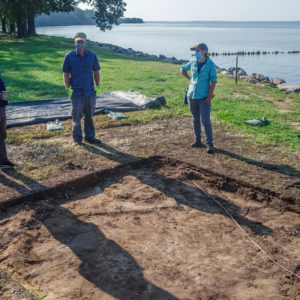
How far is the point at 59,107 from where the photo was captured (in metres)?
10.0

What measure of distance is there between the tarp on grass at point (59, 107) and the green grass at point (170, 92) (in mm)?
468

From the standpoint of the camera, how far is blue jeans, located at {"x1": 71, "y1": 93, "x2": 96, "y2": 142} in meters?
7.32

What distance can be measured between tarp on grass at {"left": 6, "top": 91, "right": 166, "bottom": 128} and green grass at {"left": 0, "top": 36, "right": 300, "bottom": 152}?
1.54 feet

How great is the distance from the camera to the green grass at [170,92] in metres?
9.08

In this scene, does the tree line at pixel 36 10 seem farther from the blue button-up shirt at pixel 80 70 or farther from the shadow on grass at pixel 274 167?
the shadow on grass at pixel 274 167

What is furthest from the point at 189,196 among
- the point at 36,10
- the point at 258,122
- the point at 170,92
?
the point at 36,10

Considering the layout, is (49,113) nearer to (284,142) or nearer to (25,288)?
(284,142)

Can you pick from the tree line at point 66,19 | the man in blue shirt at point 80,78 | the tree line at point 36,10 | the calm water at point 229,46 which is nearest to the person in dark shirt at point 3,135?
the man in blue shirt at point 80,78

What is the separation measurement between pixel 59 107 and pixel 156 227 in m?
6.04

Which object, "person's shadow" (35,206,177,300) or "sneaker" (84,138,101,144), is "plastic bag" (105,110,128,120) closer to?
"sneaker" (84,138,101,144)

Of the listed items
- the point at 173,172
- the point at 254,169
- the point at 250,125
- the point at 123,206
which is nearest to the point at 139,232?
the point at 123,206

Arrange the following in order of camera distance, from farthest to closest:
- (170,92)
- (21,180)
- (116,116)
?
1. (170,92)
2. (116,116)
3. (21,180)

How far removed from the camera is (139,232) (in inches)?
188

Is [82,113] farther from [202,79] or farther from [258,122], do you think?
[258,122]
